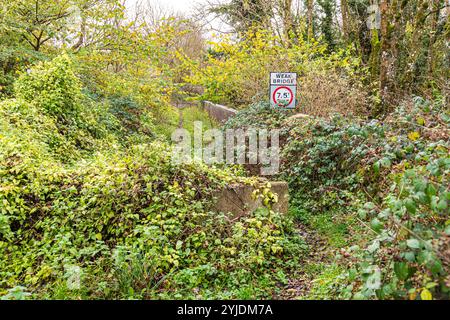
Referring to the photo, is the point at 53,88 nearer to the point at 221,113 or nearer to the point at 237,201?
the point at 237,201

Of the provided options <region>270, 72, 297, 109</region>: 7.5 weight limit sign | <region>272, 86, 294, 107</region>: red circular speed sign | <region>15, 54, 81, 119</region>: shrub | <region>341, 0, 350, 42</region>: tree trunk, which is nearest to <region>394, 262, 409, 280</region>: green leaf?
<region>270, 72, 297, 109</region>: 7.5 weight limit sign

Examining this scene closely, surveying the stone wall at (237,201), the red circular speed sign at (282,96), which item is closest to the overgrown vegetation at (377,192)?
the red circular speed sign at (282,96)

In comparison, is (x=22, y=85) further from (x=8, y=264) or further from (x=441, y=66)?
(x=441, y=66)

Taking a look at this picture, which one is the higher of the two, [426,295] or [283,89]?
[283,89]

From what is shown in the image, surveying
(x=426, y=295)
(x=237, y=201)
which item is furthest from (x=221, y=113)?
(x=426, y=295)

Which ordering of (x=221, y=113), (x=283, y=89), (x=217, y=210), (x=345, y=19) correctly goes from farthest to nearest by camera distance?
1. (x=345, y=19)
2. (x=221, y=113)
3. (x=283, y=89)
4. (x=217, y=210)

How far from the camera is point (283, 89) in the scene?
8891 mm

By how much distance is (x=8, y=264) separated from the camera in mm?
4391

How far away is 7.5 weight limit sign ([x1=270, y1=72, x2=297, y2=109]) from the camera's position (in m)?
8.71

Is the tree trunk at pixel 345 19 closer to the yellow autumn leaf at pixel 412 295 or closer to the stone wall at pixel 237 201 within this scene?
the stone wall at pixel 237 201

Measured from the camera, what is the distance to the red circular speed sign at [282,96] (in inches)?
350

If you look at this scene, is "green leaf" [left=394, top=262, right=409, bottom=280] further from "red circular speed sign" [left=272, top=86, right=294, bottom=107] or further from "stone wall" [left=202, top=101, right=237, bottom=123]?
"stone wall" [left=202, top=101, right=237, bottom=123]

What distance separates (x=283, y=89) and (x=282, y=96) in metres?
0.17

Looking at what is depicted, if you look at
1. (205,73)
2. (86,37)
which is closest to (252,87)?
(205,73)
